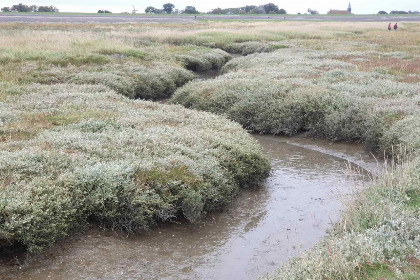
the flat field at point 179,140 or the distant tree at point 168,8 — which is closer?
the flat field at point 179,140

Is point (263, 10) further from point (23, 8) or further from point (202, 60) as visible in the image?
point (202, 60)

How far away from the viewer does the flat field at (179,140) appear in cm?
784

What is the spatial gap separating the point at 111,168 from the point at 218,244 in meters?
2.84

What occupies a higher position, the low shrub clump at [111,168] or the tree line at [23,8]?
the tree line at [23,8]

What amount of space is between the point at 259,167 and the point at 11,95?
35.2ft

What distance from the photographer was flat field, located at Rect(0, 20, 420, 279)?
7840 mm

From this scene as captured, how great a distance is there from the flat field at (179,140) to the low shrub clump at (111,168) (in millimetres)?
36

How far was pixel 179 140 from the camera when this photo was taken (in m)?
12.6

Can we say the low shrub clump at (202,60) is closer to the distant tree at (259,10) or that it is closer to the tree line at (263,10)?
the distant tree at (259,10)

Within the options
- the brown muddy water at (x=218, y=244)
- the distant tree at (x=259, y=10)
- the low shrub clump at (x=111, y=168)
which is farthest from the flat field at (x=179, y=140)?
the distant tree at (x=259, y=10)

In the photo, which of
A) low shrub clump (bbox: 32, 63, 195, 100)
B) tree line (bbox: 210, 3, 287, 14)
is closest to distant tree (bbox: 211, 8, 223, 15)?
tree line (bbox: 210, 3, 287, 14)

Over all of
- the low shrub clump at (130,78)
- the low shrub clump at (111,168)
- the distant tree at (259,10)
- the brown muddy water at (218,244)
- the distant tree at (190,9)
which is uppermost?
the distant tree at (190,9)

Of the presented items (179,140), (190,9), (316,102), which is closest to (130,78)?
(316,102)

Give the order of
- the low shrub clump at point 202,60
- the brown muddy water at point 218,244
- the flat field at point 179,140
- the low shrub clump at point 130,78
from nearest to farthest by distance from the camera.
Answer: the flat field at point 179,140 < the brown muddy water at point 218,244 < the low shrub clump at point 130,78 < the low shrub clump at point 202,60
